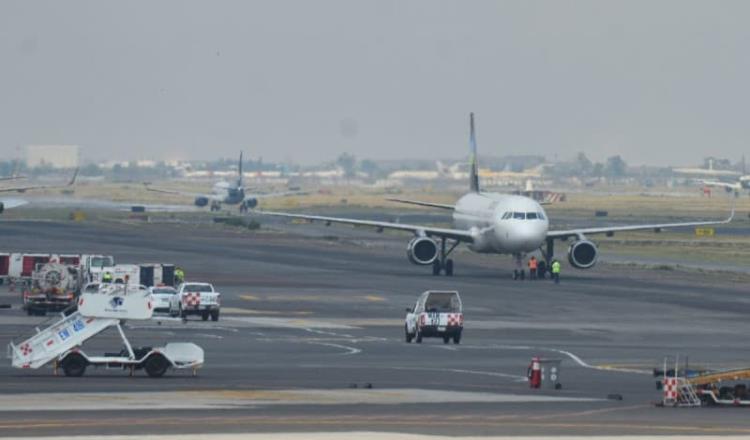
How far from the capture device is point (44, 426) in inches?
1462

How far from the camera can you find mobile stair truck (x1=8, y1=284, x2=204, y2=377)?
4869 centimetres

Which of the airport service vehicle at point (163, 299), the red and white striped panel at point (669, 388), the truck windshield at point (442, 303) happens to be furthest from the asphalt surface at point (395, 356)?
the airport service vehicle at point (163, 299)

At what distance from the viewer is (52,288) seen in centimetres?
7625

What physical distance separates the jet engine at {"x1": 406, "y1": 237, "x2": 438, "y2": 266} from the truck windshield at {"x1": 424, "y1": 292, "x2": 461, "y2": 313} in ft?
115

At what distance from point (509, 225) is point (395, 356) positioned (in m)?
39.5

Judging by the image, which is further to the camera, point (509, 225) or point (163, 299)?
point (509, 225)

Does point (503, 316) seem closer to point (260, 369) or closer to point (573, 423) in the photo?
point (260, 369)

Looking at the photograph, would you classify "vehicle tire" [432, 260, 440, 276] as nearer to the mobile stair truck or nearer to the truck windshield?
the truck windshield

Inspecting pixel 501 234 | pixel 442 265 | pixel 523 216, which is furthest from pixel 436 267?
pixel 523 216

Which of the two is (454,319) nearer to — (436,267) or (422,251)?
(422,251)

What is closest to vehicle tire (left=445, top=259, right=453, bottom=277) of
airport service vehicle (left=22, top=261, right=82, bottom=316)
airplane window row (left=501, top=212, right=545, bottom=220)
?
airplane window row (left=501, top=212, right=545, bottom=220)

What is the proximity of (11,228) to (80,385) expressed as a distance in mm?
117451

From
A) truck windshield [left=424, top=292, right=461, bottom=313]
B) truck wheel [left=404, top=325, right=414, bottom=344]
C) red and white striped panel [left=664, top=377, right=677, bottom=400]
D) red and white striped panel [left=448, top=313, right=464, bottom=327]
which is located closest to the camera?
red and white striped panel [left=664, top=377, right=677, bottom=400]

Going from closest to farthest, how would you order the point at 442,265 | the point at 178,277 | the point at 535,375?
the point at 535,375, the point at 178,277, the point at 442,265
